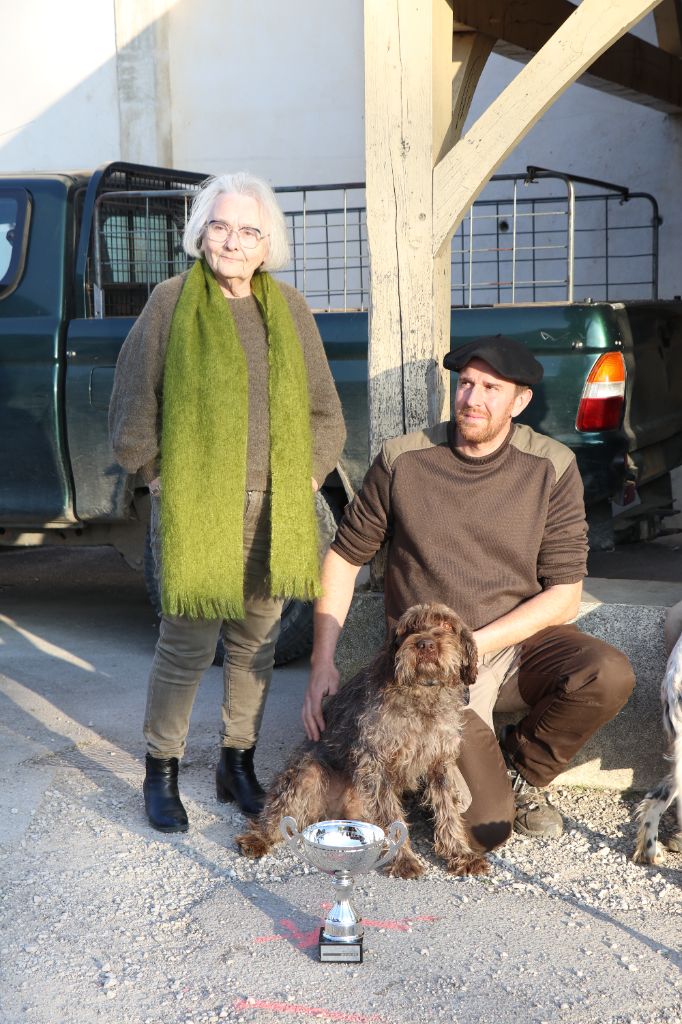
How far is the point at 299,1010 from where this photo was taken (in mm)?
2924

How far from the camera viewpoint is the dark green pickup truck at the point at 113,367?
5355mm

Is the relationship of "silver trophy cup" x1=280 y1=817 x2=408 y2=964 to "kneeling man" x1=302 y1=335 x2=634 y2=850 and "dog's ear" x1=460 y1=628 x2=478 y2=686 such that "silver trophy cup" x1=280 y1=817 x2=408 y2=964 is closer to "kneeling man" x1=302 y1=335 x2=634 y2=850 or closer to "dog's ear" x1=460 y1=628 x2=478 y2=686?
"dog's ear" x1=460 y1=628 x2=478 y2=686

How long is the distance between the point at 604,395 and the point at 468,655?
223 cm

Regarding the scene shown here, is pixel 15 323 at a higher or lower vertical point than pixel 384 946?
higher

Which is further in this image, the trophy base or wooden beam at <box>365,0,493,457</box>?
wooden beam at <box>365,0,493,457</box>

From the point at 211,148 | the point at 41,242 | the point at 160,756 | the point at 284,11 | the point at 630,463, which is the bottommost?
the point at 160,756

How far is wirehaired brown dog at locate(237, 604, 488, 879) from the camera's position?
3.44 meters

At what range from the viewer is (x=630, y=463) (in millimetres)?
5594

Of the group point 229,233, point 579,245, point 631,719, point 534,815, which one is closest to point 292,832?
point 534,815

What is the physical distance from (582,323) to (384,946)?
2.98 m

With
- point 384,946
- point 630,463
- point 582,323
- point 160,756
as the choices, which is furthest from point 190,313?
point 630,463

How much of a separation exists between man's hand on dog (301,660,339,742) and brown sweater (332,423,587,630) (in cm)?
33

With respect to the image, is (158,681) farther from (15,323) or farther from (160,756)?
(15,323)

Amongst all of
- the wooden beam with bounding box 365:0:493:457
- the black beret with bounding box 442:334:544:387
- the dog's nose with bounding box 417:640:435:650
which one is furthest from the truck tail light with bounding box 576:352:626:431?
the dog's nose with bounding box 417:640:435:650
